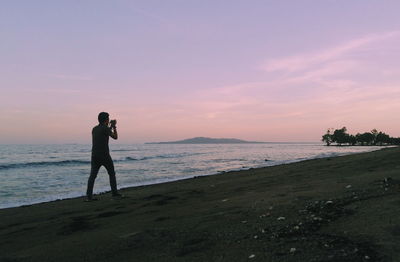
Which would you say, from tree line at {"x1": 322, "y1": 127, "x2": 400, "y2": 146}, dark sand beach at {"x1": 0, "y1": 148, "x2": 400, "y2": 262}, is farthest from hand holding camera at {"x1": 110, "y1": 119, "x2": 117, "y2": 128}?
tree line at {"x1": 322, "y1": 127, "x2": 400, "y2": 146}

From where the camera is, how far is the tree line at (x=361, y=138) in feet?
377

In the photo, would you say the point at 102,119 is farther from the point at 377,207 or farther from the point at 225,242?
the point at 377,207

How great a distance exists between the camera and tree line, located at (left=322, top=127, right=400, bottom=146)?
114875 millimetres

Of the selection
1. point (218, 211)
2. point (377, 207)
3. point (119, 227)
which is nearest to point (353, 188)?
point (377, 207)

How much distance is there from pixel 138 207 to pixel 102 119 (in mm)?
3100

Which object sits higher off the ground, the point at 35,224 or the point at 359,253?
the point at 359,253

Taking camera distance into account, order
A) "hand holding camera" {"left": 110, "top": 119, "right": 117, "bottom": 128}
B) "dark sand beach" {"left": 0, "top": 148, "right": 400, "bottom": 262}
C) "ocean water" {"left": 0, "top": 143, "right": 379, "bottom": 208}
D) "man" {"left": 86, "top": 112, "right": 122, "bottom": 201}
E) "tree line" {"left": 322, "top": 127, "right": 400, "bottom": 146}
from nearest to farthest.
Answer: "dark sand beach" {"left": 0, "top": 148, "right": 400, "bottom": 262} → "man" {"left": 86, "top": 112, "right": 122, "bottom": 201} → "hand holding camera" {"left": 110, "top": 119, "right": 117, "bottom": 128} → "ocean water" {"left": 0, "top": 143, "right": 379, "bottom": 208} → "tree line" {"left": 322, "top": 127, "right": 400, "bottom": 146}

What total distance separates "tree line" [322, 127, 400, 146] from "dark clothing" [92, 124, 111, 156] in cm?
12386

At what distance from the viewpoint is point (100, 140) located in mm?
8633

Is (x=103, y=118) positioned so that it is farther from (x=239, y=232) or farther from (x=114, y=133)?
(x=239, y=232)

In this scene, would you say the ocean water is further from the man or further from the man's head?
the man's head

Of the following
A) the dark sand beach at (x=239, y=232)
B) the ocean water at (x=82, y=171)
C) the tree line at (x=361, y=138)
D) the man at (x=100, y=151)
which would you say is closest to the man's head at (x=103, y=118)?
the man at (x=100, y=151)

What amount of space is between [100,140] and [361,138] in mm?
128082

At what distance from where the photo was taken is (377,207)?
3920 millimetres
